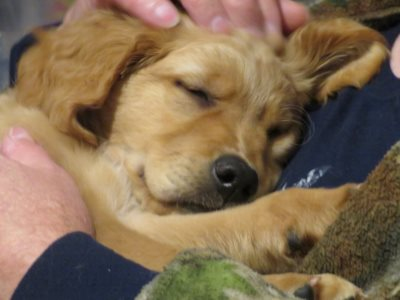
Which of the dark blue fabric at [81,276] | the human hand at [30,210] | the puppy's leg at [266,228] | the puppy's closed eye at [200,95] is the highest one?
the dark blue fabric at [81,276]

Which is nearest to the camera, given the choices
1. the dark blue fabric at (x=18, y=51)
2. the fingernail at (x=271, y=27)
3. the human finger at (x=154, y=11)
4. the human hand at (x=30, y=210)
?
the human hand at (x=30, y=210)

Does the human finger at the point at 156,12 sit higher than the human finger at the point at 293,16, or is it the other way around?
the human finger at the point at 156,12

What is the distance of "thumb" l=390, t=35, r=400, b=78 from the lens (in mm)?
1575

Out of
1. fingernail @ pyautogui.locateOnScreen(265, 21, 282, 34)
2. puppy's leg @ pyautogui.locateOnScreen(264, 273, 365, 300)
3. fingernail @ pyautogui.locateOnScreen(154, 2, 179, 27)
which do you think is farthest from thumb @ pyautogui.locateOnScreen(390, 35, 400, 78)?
puppy's leg @ pyautogui.locateOnScreen(264, 273, 365, 300)

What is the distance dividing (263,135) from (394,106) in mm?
348

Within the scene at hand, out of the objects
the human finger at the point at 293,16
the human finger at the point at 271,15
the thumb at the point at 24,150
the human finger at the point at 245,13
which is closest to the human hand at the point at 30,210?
the thumb at the point at 24,150

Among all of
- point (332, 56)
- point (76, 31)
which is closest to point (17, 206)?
point (76, 31)

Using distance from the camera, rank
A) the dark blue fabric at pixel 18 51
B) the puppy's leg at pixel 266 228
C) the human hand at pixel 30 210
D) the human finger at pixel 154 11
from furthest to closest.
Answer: the dark blue fabric at pixel 18 51 → the human finger at pixel 154 11 → the puppy's leg at pixel 266 228 → the human hand at pixel 30 210

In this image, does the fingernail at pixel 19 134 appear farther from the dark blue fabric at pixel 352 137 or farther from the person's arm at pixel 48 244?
the dark blue fabric at pixel 352 137

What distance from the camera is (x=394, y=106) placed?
1398 millimetres

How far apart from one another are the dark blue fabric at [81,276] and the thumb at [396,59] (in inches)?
35.0

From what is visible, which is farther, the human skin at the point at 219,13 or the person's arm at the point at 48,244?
the human skin at the point at 219,13

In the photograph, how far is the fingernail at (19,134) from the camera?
1397 mm

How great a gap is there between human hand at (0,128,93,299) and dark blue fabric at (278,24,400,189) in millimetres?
484
